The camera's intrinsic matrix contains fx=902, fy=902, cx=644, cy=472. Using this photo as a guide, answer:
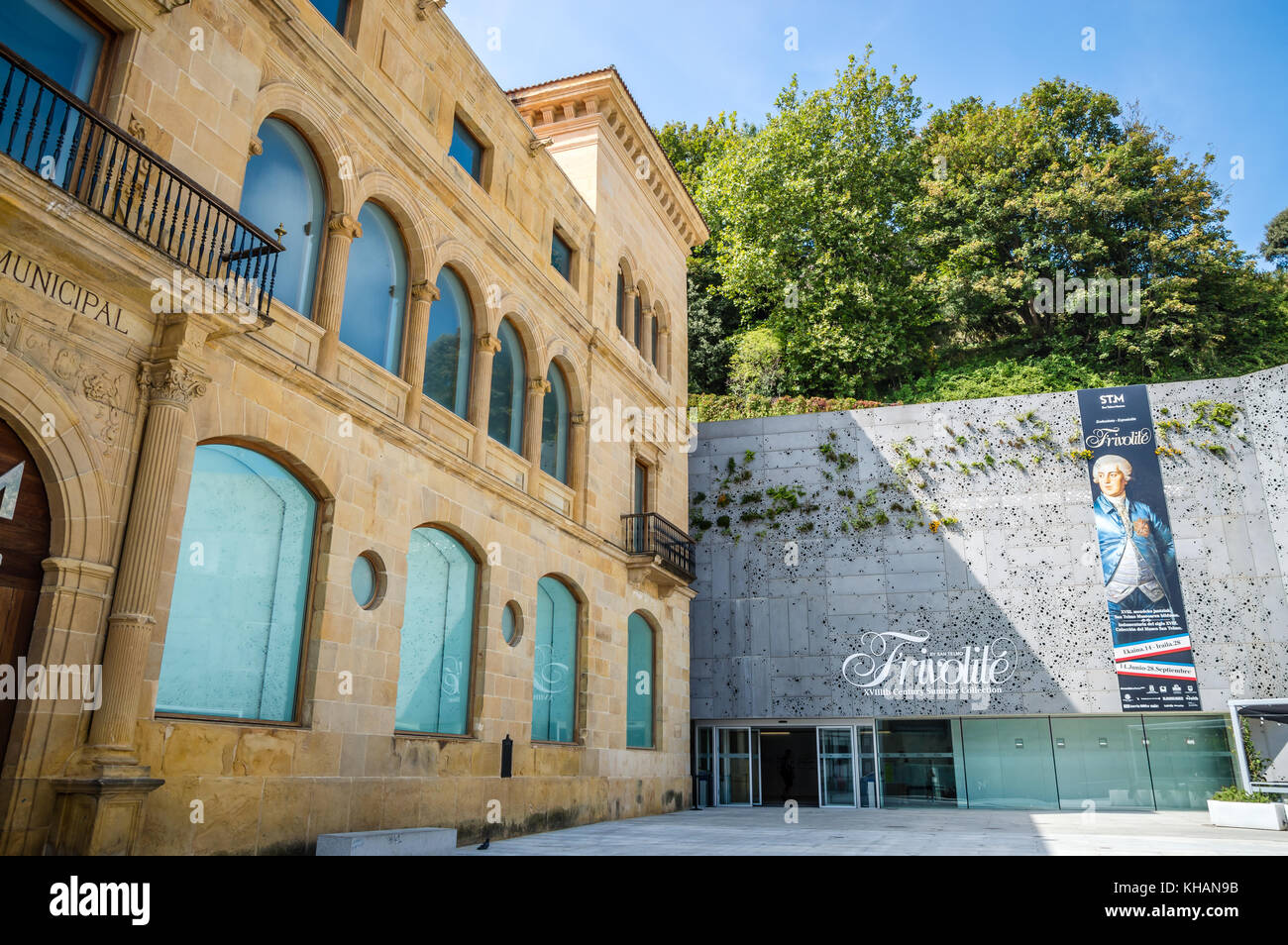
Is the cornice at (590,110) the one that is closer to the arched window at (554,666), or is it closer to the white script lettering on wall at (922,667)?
the arched window at (554,666)

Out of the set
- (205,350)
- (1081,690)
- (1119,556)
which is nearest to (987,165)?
(1119,556)

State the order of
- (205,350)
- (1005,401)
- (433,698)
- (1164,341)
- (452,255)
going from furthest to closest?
(1164,341)
(1005,401)
(452,255)
(433,698)
(205,350)

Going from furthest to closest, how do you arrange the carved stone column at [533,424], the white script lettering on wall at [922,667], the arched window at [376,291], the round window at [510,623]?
the white script lettering on wall at [922,667], the carved stone column at [533,424], the round window at [510,623], the arched window at [376,291]

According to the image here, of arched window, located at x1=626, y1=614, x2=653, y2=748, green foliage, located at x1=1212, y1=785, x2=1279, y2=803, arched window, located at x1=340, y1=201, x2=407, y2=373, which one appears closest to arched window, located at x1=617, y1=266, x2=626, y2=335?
arched window, located at x1=626, y1=614, x2=653, y2=748

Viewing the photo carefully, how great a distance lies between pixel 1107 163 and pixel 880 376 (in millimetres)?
12532

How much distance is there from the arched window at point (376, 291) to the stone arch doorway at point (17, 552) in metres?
5.30

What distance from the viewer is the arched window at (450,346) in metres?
15.5

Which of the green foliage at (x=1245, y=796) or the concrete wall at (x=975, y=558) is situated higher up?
the concrete wall at (x=975, y=558)

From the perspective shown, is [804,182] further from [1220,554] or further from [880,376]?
[1220,554]

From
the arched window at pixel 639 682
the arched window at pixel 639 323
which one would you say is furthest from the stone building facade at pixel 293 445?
the arched window at pixel 639 323

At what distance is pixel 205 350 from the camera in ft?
34.0

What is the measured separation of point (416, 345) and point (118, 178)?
18.8 feet

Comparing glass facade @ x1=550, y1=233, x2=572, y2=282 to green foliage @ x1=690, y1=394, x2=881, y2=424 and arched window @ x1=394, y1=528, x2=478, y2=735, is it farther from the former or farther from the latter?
green foliage @ x1=690, y1=394, x2=881, y2=424

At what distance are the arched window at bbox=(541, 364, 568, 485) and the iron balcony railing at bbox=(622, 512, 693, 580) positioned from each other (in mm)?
2748
